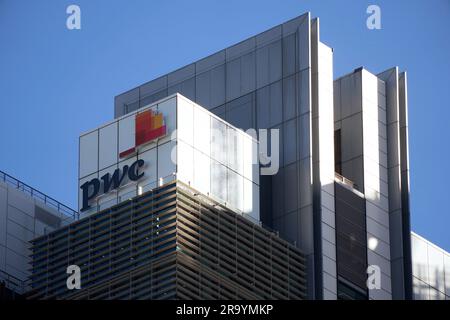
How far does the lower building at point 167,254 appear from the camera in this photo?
5605 inches

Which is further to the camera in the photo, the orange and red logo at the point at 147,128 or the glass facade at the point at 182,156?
the orange and red logo at the point at 147,128

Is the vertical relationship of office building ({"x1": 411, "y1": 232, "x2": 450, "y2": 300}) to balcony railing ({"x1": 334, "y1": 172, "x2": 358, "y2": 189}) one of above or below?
below

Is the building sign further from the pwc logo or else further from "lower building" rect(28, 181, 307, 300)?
"lower building" rect(28, 181, 307, 300)

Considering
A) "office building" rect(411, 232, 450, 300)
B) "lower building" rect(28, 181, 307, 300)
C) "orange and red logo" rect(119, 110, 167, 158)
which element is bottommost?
"lower building" rect(28, 181, 307, 300)

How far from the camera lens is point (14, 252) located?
16175cm

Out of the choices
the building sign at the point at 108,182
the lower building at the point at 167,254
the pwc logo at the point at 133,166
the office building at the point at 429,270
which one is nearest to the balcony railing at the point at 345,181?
the office building at the point at 429,270

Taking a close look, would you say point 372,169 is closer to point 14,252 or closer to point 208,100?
point 208,100

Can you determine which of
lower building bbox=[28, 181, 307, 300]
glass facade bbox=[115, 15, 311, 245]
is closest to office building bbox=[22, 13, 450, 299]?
glass facade bbox=[115, 15, 311, 245]

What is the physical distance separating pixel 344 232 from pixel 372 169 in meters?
8.69

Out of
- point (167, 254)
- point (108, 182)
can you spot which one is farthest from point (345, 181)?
point (167, 254)

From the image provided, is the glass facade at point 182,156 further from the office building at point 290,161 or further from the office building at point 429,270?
the office building at point 429,270

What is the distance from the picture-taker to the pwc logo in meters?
148
